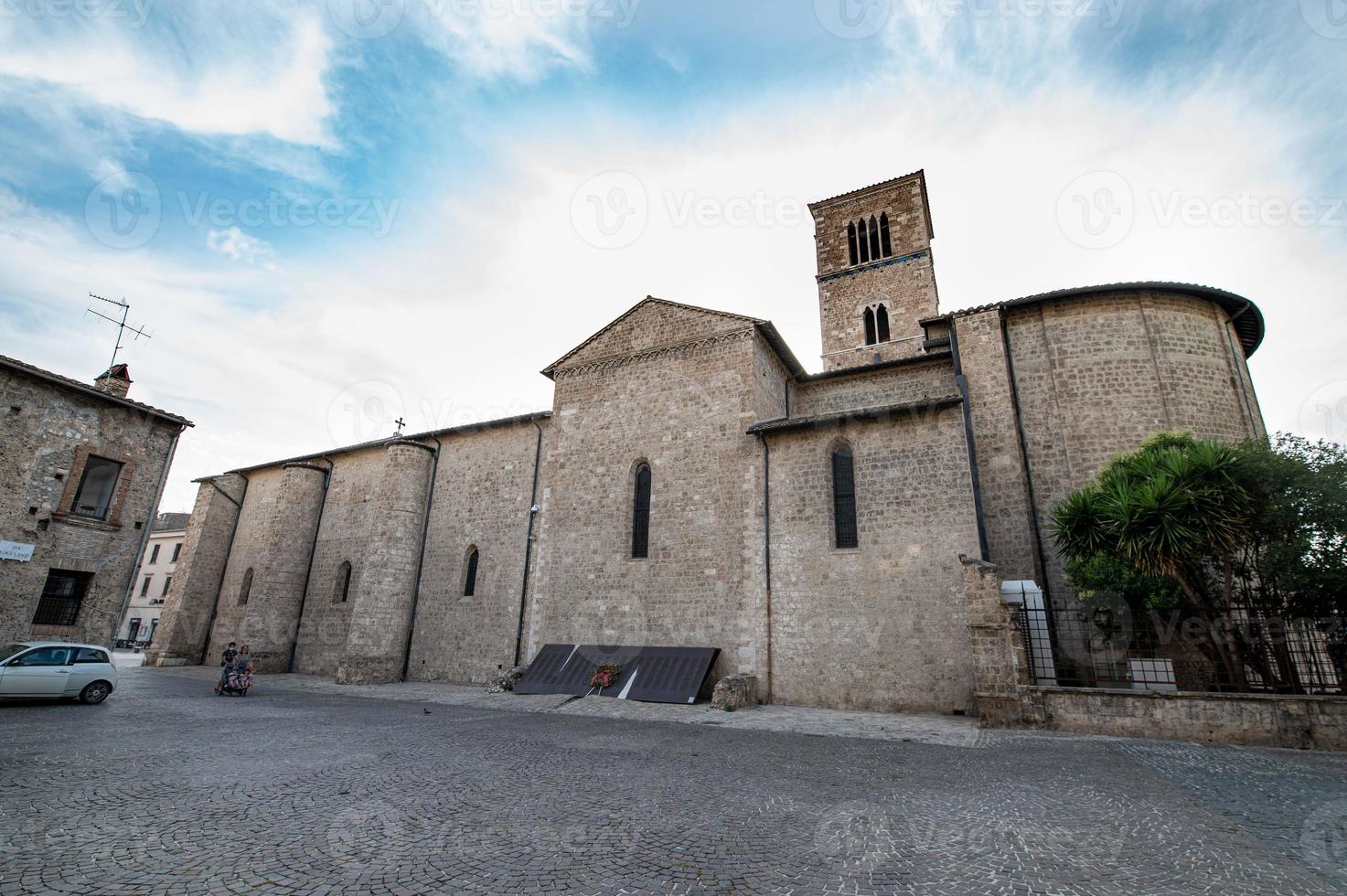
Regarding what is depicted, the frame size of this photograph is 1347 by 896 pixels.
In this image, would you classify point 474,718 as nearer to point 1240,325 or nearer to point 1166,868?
point 1166,868

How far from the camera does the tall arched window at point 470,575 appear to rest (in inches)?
755

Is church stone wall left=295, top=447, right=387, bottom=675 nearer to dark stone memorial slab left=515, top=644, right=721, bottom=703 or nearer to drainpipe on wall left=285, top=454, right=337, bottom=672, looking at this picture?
drainpipe on wall left=285, top=454, right=337, bottom=672

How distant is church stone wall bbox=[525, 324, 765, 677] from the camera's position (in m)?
14.8

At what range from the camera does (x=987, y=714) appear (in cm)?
1039

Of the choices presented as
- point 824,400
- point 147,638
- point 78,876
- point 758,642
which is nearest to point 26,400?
point 78,876

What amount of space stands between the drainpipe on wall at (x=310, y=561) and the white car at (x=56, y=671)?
31.5 feet

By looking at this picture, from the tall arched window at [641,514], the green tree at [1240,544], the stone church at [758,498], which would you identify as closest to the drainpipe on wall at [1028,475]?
the stone church at [758,498]

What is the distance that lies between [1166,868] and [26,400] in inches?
884

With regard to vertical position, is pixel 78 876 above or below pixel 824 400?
below

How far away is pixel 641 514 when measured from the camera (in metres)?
16.9

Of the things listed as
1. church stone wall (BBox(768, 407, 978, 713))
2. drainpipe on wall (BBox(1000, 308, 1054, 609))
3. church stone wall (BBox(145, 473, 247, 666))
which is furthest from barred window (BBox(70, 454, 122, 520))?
drainpipe on wall (BBox(1000, 308, 1054, 609))

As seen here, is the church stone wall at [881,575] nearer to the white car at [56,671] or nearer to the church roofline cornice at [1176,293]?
the church roofline cornice at [1176,293]

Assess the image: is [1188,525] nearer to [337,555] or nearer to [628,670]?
[628,670]

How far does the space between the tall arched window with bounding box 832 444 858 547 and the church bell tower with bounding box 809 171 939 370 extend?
394 inches
